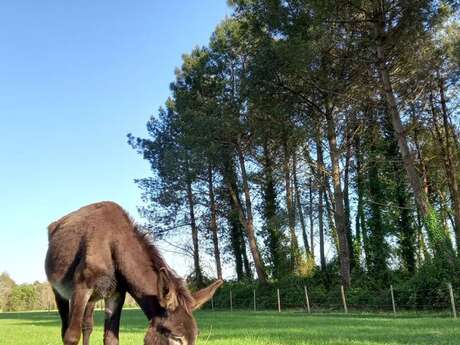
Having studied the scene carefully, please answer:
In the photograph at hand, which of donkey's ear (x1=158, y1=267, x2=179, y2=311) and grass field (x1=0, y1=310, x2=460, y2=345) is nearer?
donkey's ear (x1=158, y1=267, x2=179, y2=311)

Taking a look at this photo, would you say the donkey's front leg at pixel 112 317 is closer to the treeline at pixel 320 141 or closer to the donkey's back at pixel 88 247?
the donkey's back at pixel 88 247

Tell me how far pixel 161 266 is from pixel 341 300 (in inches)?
765

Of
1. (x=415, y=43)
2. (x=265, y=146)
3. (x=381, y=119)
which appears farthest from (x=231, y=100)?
(x=415, y=43)

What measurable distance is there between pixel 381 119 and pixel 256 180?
895 centimetres

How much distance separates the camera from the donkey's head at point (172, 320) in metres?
4.03

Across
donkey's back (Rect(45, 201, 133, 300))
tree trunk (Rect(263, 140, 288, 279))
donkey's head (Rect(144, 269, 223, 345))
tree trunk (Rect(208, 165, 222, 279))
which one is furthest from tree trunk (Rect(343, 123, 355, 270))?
donkey's head (Rect(144, 269, 223, 345))

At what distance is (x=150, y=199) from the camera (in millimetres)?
36594

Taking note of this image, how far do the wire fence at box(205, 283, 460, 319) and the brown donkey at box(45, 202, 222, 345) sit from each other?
13167 mm

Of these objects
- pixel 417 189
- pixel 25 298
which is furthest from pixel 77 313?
pixel 25 298

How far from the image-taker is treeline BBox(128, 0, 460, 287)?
18688mm

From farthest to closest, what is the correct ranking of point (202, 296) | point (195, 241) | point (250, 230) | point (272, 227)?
point (195, 241), point (250, 230), point (272, 227), point (202, 296)

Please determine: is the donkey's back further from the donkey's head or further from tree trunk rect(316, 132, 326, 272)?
tree trunk rect(316, 132, 326, 272)

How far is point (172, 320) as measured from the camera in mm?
4129

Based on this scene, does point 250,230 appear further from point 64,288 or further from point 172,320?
point 172,320
